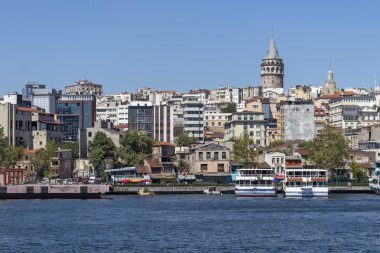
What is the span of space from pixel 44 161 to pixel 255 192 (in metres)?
36.2

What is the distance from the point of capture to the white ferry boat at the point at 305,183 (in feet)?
389

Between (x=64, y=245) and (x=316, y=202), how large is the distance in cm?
5066

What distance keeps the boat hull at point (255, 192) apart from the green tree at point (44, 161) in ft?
110

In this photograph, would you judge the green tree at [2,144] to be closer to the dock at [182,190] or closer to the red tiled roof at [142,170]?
the red tiled roof at [142,170]

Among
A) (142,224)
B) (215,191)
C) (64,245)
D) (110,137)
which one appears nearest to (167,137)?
(110,137)

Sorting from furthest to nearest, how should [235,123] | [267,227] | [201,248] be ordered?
[235,123] < [267,227] < [201,248]

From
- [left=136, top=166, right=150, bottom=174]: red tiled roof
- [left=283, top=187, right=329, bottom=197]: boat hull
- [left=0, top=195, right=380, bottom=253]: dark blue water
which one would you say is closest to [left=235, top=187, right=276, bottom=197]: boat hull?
[left=283, top=187, right=329, bottom=197]: boat hull

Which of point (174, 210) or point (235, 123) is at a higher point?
point (235, 123)

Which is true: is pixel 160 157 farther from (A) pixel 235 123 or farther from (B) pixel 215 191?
(A) pixel 235 123

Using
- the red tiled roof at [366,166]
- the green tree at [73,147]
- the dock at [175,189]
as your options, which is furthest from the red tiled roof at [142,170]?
the red tiled roof at [366,166]

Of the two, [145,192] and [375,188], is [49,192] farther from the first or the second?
[375,188]

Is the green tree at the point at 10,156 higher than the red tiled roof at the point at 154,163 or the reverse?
higher

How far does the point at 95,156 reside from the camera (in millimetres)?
147500

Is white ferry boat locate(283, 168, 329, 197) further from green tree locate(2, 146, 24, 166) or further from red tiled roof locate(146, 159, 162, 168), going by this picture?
green tree locate(2, 146, 24, 166)
